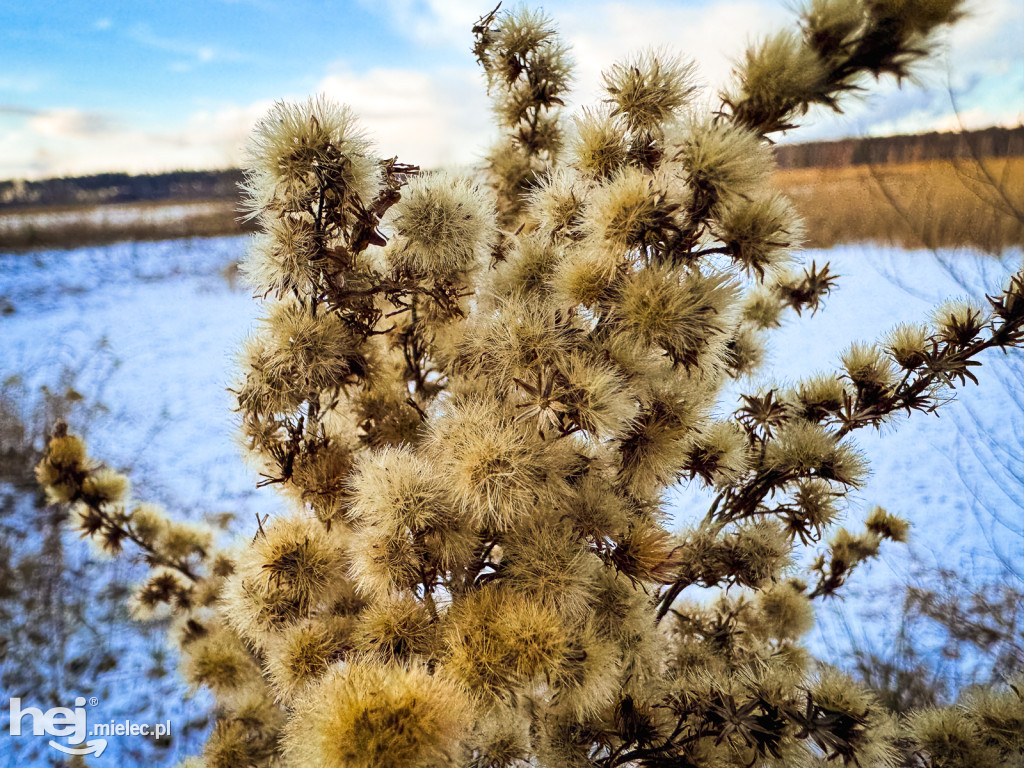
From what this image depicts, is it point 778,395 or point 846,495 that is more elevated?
point 778,395

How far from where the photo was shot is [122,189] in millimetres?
1646

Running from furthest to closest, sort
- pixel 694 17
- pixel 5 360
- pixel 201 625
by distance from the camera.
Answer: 1. pixel 5 360
2. pixel 694 17
3. pixel 201 625

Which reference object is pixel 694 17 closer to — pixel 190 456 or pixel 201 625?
pixel 201 625

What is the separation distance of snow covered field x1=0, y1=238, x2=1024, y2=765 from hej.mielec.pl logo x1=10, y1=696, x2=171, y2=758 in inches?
3.8

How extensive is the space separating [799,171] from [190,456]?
181 cm

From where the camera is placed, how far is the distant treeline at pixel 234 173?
3.76ft

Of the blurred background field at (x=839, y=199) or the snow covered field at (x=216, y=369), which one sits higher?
the blurred background field at (x=839, y=199)

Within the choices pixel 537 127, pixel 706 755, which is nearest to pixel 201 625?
pixel 706 755

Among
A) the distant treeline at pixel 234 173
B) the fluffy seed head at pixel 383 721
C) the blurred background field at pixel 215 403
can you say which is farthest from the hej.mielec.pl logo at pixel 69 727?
the distant treeline at pixel 234 173

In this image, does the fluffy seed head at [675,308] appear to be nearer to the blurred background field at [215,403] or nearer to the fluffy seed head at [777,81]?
the fluffy seed head at [777,81]

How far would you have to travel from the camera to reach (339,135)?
57 cm

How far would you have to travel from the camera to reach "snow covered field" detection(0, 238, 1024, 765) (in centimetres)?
129

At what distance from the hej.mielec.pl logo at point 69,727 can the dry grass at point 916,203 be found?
184 centimetres

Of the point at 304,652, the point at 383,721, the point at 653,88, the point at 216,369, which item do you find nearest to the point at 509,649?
the point at 383,721
